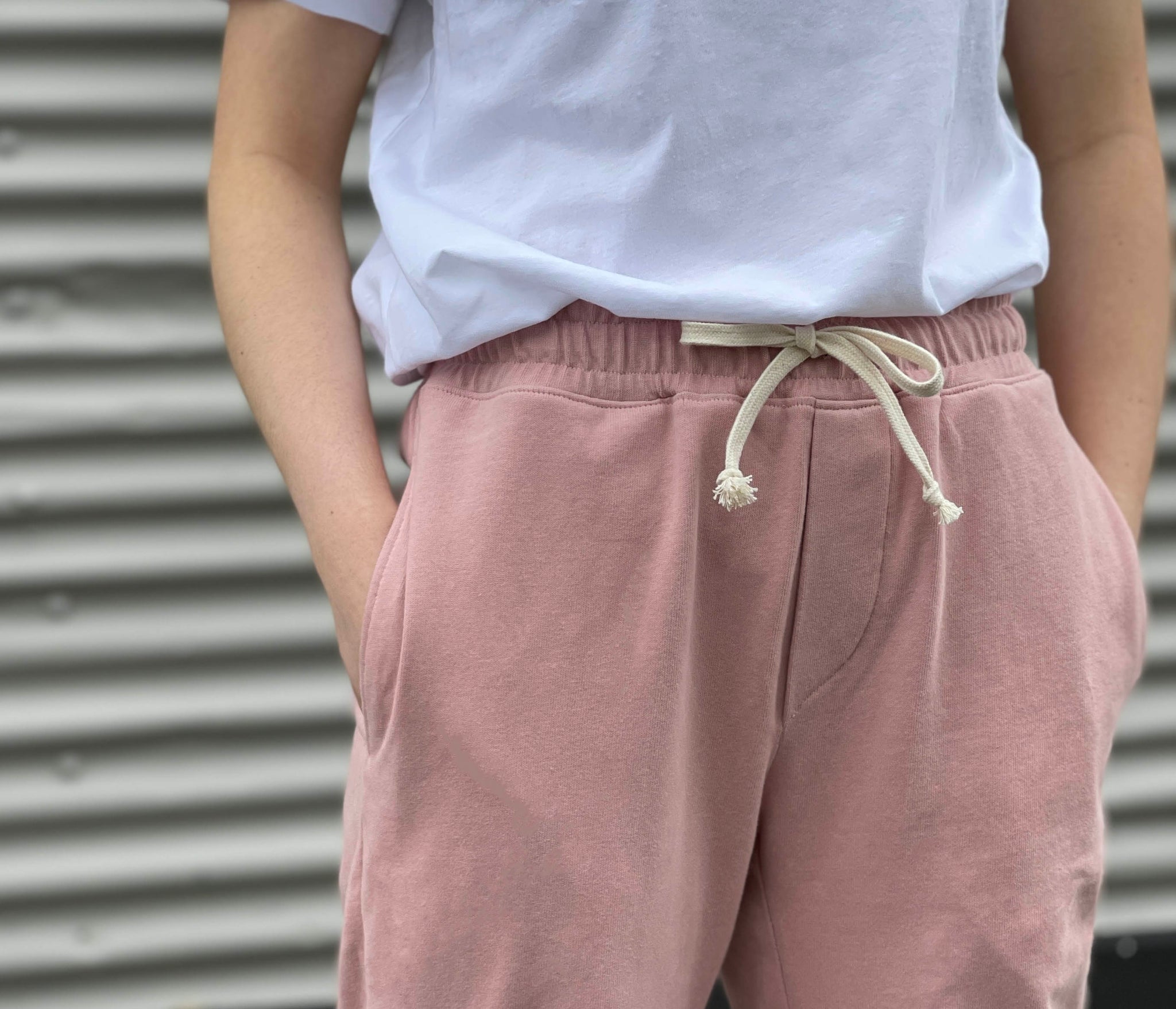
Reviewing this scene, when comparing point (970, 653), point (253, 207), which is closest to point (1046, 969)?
point (970, 653)

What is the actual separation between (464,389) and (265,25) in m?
0.36

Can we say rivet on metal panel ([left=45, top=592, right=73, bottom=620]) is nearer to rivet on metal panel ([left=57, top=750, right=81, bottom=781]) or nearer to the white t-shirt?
rivet on metal panel ([left=57, top=750, right=81, bottom=781])

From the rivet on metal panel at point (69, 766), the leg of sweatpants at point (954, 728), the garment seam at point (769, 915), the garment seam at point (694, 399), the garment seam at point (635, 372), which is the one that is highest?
the garment seam at point (635, 372)

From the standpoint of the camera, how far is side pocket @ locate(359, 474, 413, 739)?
2.41ft

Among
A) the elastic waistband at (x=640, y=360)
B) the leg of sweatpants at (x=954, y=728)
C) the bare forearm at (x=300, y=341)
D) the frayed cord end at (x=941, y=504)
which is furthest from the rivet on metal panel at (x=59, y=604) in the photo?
the frayed cord end at (x=941, y=504)

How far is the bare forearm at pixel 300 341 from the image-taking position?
0.82 m

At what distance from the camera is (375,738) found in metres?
0.75

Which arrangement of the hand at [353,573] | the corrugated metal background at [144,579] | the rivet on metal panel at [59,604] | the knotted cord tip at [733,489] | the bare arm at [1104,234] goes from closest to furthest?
the knotted cord tip at [733,489], the hand at [353,573], the bare arm at [1104,234], the corrugated metal background at [144,579], the rivet on metal panel at [59,604]

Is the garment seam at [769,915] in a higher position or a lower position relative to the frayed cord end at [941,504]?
lower

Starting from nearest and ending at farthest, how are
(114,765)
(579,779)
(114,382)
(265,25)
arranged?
1. (579,779)
2. (265,25)
3. (114,382)
4. (114,765)

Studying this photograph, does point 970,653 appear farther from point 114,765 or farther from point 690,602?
point 114,765

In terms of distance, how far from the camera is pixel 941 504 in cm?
69

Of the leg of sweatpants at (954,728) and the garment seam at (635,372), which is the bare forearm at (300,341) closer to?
the garment seam at (635,372)

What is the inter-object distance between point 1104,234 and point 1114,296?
0.21 ft
